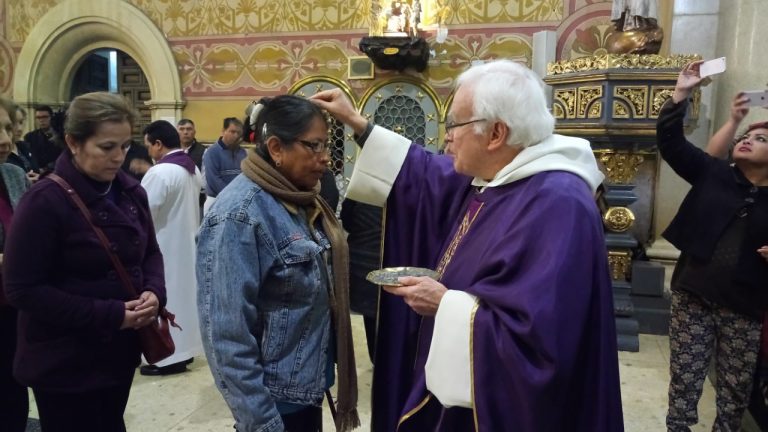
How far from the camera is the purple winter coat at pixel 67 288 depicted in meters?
1.67

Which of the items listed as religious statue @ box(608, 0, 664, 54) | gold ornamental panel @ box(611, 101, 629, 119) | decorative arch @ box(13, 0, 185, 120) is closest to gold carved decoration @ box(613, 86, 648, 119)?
gold ornamental panel @ box(611, 101, 629, 119)

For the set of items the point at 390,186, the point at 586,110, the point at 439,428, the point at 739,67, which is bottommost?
the point at 439,428

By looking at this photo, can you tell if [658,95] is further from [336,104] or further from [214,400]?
[214,400]

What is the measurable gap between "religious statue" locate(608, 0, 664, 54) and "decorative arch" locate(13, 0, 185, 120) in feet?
17.8

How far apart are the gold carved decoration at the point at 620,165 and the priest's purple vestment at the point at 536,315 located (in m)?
3.14

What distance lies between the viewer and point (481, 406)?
53.1 inches

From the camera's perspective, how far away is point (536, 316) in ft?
4.17

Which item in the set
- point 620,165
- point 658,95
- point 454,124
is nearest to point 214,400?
point 454,124

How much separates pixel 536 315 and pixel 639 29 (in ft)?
13.3

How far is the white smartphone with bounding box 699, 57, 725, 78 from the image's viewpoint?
2262mm

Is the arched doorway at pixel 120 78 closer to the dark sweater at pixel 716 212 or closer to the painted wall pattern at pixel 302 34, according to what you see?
the painted wall pattern at pixel 302 34

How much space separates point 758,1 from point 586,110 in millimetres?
1236

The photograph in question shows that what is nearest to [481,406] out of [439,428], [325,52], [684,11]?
[439,428]

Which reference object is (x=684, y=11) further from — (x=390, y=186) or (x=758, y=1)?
(x=390, y=186)
